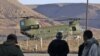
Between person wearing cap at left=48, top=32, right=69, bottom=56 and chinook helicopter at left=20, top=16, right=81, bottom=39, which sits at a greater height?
person wearing cap at left=48, top=32, right=69, bottom=56

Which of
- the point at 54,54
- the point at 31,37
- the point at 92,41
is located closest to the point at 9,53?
the point at 92,41

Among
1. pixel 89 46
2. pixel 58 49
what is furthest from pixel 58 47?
pixel 89 46

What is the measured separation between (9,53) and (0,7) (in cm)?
9464

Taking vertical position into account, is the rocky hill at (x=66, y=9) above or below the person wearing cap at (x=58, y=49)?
below

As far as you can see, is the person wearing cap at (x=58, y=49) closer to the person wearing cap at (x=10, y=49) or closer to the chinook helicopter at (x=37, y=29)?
the person wearing cap at (x=10, y=49)

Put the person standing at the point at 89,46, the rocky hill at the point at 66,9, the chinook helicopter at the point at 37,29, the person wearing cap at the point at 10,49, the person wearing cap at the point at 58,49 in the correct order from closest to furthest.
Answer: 1. the person wearing cap at the point at 10,49
2. the person standing at the point at 89,46
3. the person wearing cap at the point at 58,49
4. the chinook helicopter at the point at 37,29
5. the rocky hill at the point at 66,9

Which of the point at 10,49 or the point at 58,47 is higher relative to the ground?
the point at 10,49

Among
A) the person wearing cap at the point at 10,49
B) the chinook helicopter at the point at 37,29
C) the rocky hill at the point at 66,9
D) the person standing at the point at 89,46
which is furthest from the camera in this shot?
the rocky hill at the point at 66,9

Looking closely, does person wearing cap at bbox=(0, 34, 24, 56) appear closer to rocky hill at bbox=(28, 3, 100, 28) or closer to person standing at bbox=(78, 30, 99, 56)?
person standing at bbox=(78, 30, 99, 56)

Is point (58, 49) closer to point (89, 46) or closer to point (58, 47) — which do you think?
point (58, 47)

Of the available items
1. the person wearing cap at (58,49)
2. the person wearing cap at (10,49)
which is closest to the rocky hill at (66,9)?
the person wearing cap at (58,49)

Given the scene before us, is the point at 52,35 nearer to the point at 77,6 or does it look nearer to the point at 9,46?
the point at 9,46

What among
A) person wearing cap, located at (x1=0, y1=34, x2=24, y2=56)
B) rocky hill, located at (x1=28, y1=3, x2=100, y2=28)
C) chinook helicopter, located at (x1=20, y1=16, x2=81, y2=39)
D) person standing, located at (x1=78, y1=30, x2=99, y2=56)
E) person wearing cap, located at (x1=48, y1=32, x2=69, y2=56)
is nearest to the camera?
person wearing cap, located at (x1=0, y1=34, x2=24, y2=56)

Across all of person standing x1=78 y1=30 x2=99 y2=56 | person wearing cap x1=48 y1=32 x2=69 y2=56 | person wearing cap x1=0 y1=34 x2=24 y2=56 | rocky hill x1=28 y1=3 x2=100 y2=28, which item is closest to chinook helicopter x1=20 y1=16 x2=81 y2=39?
person wearing cap x1=48 y1=32 x2=69 y2=56
